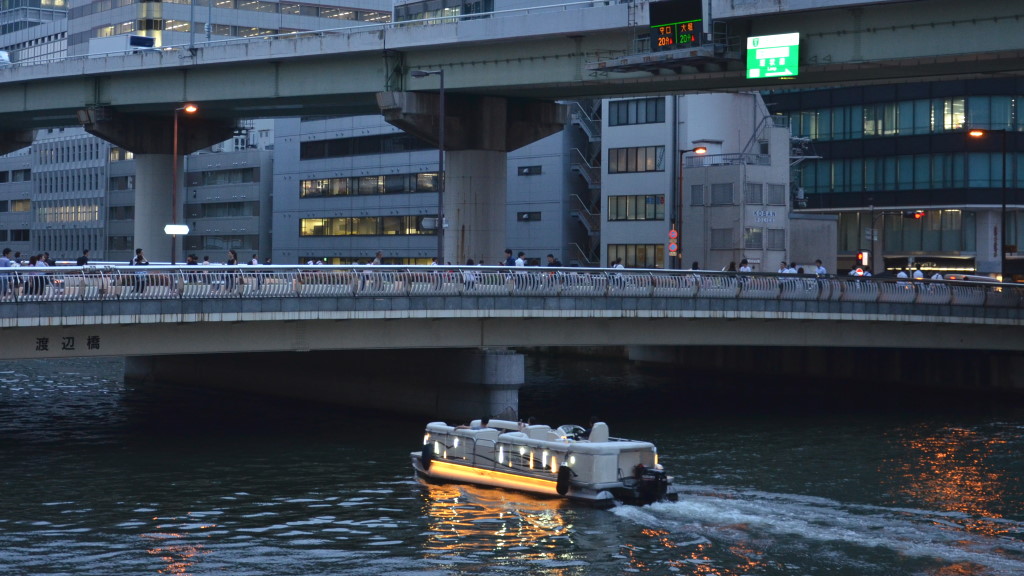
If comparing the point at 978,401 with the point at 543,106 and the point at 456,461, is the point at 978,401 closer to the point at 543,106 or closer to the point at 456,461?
the point at 543,106

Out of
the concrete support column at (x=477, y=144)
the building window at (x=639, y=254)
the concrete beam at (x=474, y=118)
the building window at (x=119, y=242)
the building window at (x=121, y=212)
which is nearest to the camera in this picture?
the concrete beam at (x=474, y=118)

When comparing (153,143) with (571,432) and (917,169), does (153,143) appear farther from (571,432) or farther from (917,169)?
(917,169)

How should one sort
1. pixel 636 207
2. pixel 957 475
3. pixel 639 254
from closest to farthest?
1. pixel 957 475
2. pixel 636 207
3. pixel 639 254

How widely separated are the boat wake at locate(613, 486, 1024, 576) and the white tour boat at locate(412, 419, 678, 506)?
2.16 ft

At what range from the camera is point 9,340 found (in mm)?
38500

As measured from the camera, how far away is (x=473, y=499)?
33875 mm

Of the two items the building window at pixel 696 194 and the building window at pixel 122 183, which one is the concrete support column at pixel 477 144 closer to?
the building window at pixel 696 194

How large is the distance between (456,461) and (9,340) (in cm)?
1341

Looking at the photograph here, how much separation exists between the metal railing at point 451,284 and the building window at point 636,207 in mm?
33443

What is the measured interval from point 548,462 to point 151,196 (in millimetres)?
52212

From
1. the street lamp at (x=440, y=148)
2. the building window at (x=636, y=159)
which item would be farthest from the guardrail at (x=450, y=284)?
the building window at (x=636, y=159)

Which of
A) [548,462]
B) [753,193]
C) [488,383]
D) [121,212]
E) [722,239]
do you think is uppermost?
[121,212]

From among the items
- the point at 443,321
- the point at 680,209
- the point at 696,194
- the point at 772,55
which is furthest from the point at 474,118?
the point at 696,194

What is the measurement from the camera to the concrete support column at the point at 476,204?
64.2 meters
